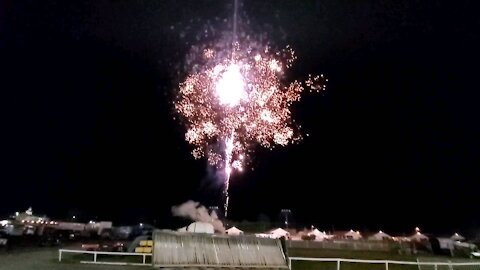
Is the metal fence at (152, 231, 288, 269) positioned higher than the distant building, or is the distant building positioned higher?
→ the distant building

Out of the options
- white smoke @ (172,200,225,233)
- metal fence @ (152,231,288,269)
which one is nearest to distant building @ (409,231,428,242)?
white smoke @ (172,200,225,233)

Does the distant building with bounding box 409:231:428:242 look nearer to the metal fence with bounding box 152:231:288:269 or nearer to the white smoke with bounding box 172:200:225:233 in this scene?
the white smoke with bounding box 172:200:225:233

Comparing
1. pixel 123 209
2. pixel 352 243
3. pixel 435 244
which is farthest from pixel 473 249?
pixel 123 209

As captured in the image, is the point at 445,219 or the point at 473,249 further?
the point at 445,219

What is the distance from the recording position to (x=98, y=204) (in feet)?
479

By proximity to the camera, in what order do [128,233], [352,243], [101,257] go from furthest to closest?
[128,233], [352,243], [101,257]

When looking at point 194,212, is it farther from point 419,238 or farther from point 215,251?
point 215,251

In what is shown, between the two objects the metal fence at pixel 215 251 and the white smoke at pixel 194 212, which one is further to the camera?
the white smoke at pixel 194 212

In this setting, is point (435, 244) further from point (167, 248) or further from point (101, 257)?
point (167, 248)

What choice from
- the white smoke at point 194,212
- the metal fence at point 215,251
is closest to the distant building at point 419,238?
the white smoke at point 194,212

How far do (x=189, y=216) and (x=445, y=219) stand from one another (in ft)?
211

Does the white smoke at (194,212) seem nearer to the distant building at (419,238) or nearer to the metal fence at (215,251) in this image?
the distant building at (419,238)

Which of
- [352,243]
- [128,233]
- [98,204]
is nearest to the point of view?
[352,243]

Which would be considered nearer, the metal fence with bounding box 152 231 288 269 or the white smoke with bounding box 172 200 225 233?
the metal fence with bounding box 152 231 288 269
